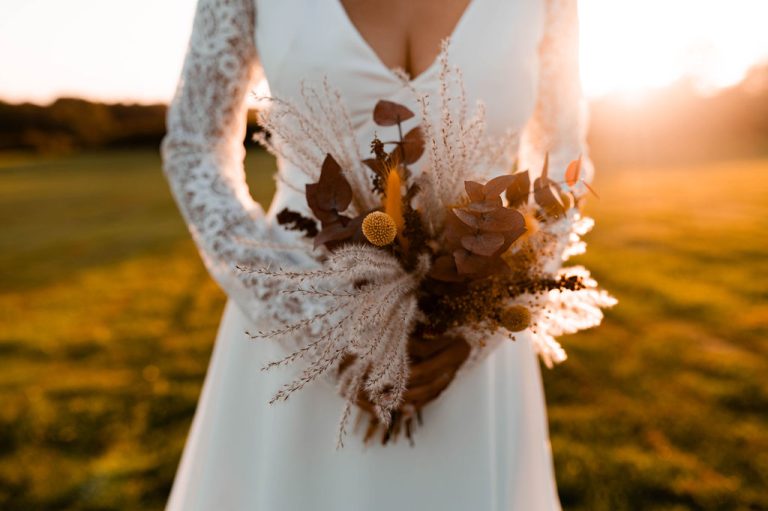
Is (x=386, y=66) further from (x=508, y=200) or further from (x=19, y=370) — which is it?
(x=19, y=370)

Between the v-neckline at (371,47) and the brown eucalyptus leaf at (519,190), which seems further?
the v-neckline at (371,47)

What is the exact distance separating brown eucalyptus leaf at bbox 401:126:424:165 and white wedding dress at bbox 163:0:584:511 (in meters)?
0.26

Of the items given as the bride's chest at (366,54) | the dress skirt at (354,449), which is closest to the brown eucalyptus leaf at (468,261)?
the dress skirt at (354,449)

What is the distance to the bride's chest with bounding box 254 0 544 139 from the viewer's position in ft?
4.78

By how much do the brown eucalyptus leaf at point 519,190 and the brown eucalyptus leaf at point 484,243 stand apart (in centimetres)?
14

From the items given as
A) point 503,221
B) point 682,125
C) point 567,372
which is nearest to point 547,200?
point 503,221

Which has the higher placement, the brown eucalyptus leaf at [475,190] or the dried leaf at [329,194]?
the dried leaf at [329,194]

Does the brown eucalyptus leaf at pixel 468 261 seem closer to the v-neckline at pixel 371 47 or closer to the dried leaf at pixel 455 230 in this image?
the dried leaf at pixel 455 230

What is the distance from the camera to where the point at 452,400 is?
1547mm

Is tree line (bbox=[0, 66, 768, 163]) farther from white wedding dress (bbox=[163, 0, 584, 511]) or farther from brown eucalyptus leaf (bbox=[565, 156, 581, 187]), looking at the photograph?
brown eucalyptus leaf (bbox=[565, 156, 581, 187])

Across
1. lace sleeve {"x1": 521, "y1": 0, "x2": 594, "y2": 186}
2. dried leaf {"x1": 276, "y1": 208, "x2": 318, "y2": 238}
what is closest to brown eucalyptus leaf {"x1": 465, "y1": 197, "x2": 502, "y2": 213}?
dried leaf {"x1": 276, "y1": 208, "x2": 318, "y2": 238}

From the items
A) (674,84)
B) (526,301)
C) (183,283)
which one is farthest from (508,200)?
(674,84)

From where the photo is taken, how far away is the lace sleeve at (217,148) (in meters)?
1.45

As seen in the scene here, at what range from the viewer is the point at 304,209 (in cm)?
155
